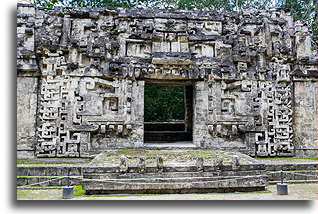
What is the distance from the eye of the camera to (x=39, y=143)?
857 cm

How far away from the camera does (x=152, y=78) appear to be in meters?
9.11

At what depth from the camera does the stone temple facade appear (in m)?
8.70

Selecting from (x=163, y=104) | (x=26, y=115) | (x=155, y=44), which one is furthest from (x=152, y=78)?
(x=163, y=104)

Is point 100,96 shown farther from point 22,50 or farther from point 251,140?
point 251,140

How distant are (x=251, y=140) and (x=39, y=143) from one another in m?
6.48

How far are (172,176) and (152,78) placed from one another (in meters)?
3.84

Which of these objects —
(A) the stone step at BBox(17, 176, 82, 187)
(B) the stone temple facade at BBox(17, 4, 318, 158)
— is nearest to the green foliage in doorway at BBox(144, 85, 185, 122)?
(B) the stone temple facade at BBox(17, 4, 318, 158)

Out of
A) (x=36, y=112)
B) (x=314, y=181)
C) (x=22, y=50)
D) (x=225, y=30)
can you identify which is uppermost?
(x=225, y=30)

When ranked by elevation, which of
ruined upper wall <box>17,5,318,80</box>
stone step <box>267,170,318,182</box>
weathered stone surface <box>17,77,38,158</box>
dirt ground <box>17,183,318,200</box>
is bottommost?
dirt ground <box>17,183,318,200</box>

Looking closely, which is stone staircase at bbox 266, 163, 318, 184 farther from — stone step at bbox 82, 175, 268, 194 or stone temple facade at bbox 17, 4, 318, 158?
stone temple facade at bbox 17, 4, 318, 158

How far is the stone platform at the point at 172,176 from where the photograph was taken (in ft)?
19.4

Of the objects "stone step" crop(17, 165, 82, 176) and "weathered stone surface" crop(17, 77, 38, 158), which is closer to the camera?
"stone step" crop(17, 165, 82, 176)

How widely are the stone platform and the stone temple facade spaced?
97.3 inches

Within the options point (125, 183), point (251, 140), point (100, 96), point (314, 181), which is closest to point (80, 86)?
point (100, 96)
